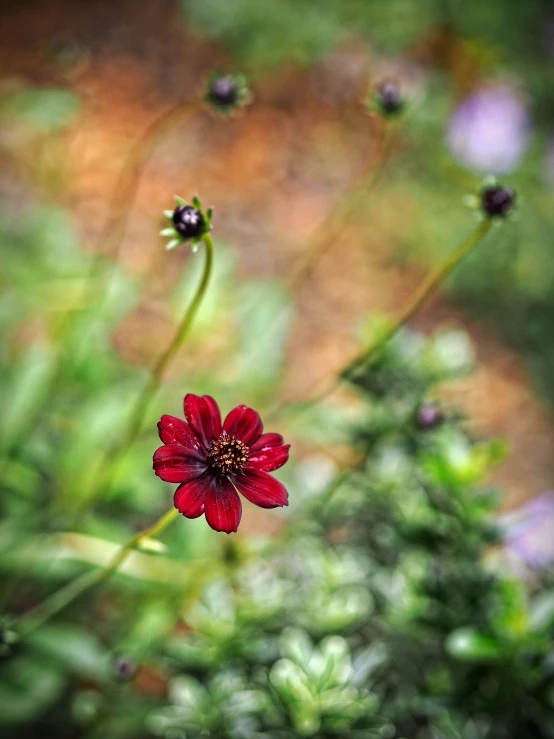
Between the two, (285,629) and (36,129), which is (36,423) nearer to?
(285,629)

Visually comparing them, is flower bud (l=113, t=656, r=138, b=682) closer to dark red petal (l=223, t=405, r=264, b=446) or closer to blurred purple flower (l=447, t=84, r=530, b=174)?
dark red petal (l=223, t=405, r=264, b=446)

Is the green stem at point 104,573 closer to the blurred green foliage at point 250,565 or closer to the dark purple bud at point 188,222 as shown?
the blurred green foliage at point 250,565

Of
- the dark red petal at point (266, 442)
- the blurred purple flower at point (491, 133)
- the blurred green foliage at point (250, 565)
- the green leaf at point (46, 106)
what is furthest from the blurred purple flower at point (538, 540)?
the blurred purple flower at point (491, 133)

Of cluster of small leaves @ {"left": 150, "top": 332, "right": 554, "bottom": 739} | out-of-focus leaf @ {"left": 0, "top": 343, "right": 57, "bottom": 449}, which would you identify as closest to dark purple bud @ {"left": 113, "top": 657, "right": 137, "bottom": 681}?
cluster of small leaves @ {"left": 150, "top": 332, "right": 554, "bottom": 739}

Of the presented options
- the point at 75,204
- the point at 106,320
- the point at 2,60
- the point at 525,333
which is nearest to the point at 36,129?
the point at 75,204

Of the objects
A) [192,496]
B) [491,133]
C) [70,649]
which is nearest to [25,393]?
[70,649]

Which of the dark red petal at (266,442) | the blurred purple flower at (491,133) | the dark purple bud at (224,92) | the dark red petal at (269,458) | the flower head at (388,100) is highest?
the blurred purple flower at (491,133)
